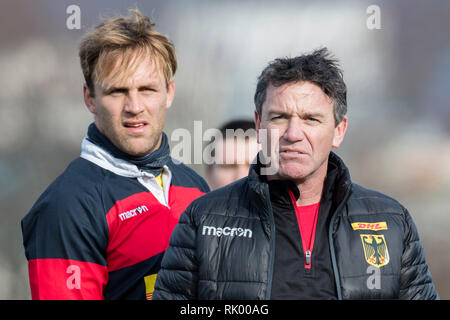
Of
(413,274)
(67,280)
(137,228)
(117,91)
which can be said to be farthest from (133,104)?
(413,274)

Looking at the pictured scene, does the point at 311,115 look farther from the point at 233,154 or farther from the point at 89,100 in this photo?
the point at 233,154

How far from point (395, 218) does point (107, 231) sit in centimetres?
155

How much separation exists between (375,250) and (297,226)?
384mm

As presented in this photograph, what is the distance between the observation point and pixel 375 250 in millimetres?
2686

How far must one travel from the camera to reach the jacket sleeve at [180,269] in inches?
104

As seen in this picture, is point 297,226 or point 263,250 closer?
point 263,250

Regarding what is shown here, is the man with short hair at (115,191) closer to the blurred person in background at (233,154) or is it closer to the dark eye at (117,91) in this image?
the dark eye at (117,91)

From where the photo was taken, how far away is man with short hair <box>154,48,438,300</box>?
8.52 feet

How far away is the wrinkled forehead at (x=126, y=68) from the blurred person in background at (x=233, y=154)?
4.42ft

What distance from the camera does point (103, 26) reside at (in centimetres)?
350

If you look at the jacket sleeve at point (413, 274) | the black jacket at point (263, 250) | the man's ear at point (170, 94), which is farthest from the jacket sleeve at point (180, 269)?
the man's ear at point (170, 94)

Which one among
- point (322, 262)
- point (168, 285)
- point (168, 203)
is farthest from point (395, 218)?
point (168, 203)
